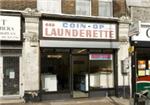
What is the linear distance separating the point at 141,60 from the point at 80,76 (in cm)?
352

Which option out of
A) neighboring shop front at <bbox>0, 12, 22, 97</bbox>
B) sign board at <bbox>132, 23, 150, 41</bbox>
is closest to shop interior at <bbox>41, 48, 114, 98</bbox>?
neighboring shop front at <bbox>0, 12, 22, 97</bbox>

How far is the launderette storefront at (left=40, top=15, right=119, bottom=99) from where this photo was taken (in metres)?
17.0

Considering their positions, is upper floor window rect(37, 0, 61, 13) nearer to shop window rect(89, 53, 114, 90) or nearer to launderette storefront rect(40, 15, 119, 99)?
launderette storefront rect(40, 15, 119, 99)

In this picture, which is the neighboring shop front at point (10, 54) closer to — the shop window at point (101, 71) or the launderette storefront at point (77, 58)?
the launderette storefront at point (77, 58)

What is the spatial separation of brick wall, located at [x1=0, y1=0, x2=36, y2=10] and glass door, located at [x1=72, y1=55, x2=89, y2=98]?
3.35 meters

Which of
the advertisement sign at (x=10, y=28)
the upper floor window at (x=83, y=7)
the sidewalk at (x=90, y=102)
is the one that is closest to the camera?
the advertisement sign at (x=10, y=28)

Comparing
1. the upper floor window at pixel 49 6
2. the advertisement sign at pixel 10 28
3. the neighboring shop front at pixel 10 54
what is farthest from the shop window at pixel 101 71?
the advertisement sign at pixel 10 28

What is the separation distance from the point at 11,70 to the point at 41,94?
1804 millimetres

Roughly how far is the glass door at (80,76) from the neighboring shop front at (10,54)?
2775 millimetres

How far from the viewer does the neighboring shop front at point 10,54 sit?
16281mm

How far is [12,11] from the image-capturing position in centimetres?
1630

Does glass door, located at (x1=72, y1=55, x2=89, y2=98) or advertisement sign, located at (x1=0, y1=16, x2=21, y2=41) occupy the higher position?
advertisement sign, located at (x1=0, y1=16, x2=21, y2=41)

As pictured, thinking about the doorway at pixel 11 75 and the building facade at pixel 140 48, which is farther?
the building facade at pixel 140 48

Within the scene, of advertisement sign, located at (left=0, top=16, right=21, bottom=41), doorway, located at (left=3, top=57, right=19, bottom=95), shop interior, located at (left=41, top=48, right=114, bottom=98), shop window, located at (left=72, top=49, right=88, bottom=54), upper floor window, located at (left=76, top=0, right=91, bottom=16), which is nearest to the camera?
advertisement sign, located at (left=0, top=16, right=21, bottom=41)
